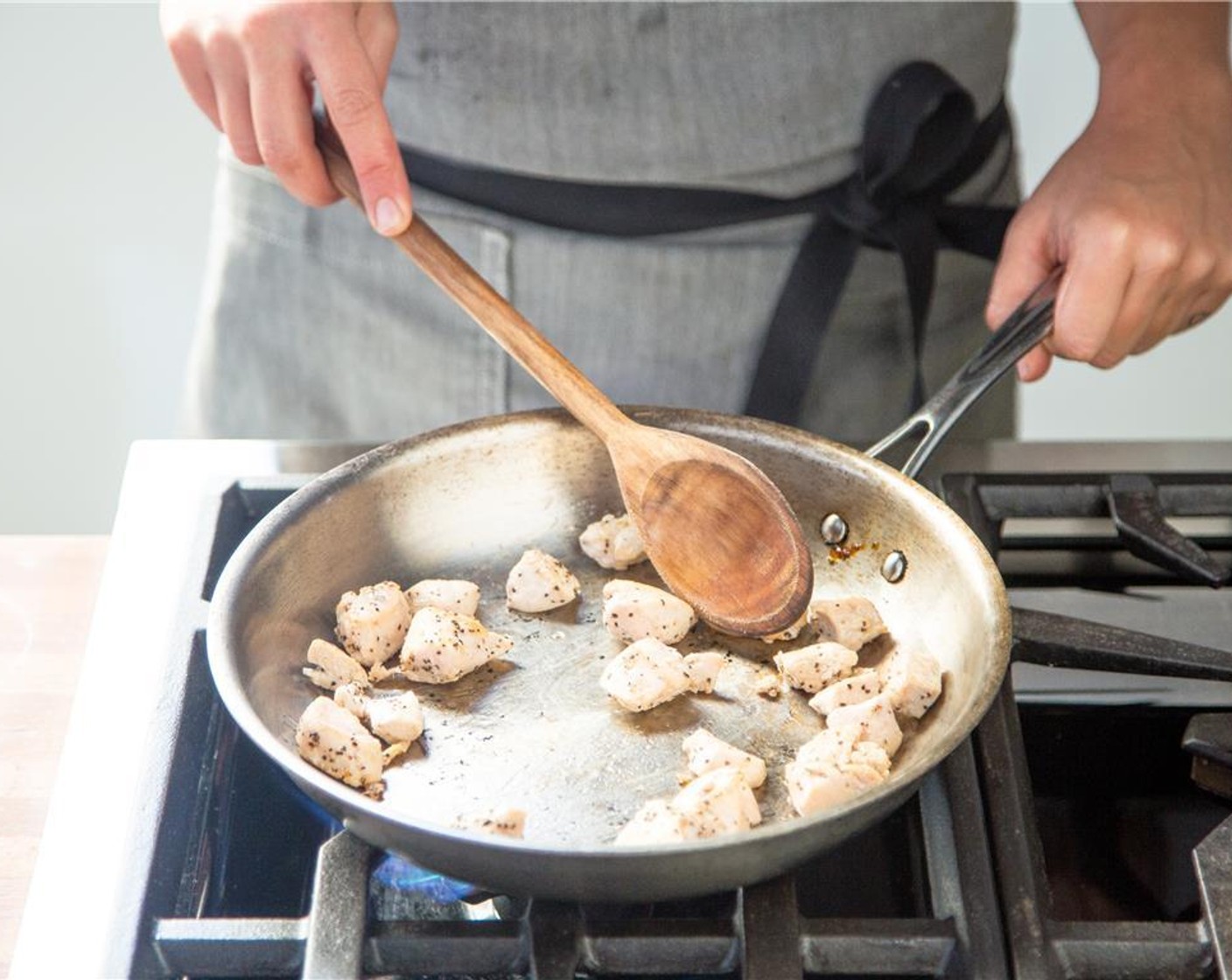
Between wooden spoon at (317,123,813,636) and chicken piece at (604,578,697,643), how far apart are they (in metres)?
0.02

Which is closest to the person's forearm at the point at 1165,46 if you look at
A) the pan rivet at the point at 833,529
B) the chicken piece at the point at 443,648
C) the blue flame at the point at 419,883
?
the pan rivet at the point at 833,529

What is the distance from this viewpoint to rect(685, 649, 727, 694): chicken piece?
0.79 metres

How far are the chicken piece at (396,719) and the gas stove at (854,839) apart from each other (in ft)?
0.18

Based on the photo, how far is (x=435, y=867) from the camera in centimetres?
62

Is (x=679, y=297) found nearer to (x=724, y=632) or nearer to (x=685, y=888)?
(x=724, y=632)

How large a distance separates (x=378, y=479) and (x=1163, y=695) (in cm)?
45

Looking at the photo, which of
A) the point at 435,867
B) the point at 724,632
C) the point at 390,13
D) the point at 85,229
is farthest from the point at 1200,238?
the point at 85,229

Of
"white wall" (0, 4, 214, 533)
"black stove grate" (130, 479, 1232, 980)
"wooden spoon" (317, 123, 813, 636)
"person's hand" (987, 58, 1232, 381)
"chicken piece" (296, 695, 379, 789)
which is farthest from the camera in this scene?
"white wall" (0, 4, 214, 533)

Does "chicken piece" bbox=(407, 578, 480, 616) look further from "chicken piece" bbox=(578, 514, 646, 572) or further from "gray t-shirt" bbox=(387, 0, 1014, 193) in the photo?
"gray t-shirt" bbox=(387, 0, 1014, 193)

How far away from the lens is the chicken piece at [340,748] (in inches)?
27.9

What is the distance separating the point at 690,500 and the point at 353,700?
216 mm

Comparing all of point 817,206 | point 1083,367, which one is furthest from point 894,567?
point 1083,367

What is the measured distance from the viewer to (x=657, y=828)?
648 mm

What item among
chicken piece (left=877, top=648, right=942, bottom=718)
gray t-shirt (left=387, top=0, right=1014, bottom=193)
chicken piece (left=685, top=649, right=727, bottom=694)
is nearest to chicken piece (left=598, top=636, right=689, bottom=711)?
chicken piece (left=685, top=649, right=727, bottom=694)
